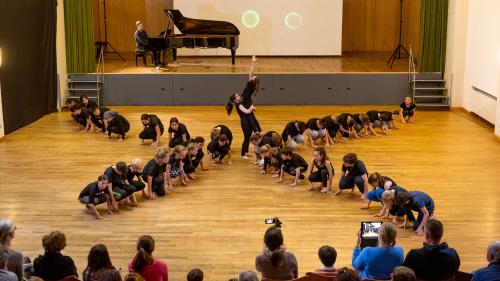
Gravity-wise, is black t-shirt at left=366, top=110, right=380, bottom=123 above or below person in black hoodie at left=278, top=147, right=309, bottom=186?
above

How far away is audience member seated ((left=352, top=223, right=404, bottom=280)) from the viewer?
20.5 feet

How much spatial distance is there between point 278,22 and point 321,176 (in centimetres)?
1027

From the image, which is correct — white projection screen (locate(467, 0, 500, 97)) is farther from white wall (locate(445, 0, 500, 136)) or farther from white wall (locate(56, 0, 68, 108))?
white wall (locate(56, 0, 68, 108))

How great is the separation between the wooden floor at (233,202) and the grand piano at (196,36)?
3.85 m

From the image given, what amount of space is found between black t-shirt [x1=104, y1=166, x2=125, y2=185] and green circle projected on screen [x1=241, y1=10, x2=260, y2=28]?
11.1 m

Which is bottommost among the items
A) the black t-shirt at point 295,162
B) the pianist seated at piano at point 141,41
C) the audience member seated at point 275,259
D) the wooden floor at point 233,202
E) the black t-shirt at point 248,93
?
the wooden floor at point 233,202

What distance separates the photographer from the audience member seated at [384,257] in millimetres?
6246

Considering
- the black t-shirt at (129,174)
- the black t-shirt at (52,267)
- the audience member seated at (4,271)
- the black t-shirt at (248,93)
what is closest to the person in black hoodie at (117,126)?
the black t-shirt at (248,93)

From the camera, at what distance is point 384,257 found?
627 centimetres

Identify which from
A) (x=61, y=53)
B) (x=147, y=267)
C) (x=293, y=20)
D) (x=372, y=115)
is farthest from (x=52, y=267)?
(x=293, y=20)

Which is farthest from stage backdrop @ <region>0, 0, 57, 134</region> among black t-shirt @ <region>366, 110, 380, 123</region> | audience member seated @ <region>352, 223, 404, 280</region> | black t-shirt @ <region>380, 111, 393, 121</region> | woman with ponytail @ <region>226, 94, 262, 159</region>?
audience member seated @ <region>352, 223, 404, 280</region>

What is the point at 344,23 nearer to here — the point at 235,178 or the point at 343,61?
the point at 343,61

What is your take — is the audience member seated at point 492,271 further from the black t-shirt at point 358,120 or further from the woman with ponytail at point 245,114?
the black t-shirt at point 358,120

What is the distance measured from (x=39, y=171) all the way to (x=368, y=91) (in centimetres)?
892
